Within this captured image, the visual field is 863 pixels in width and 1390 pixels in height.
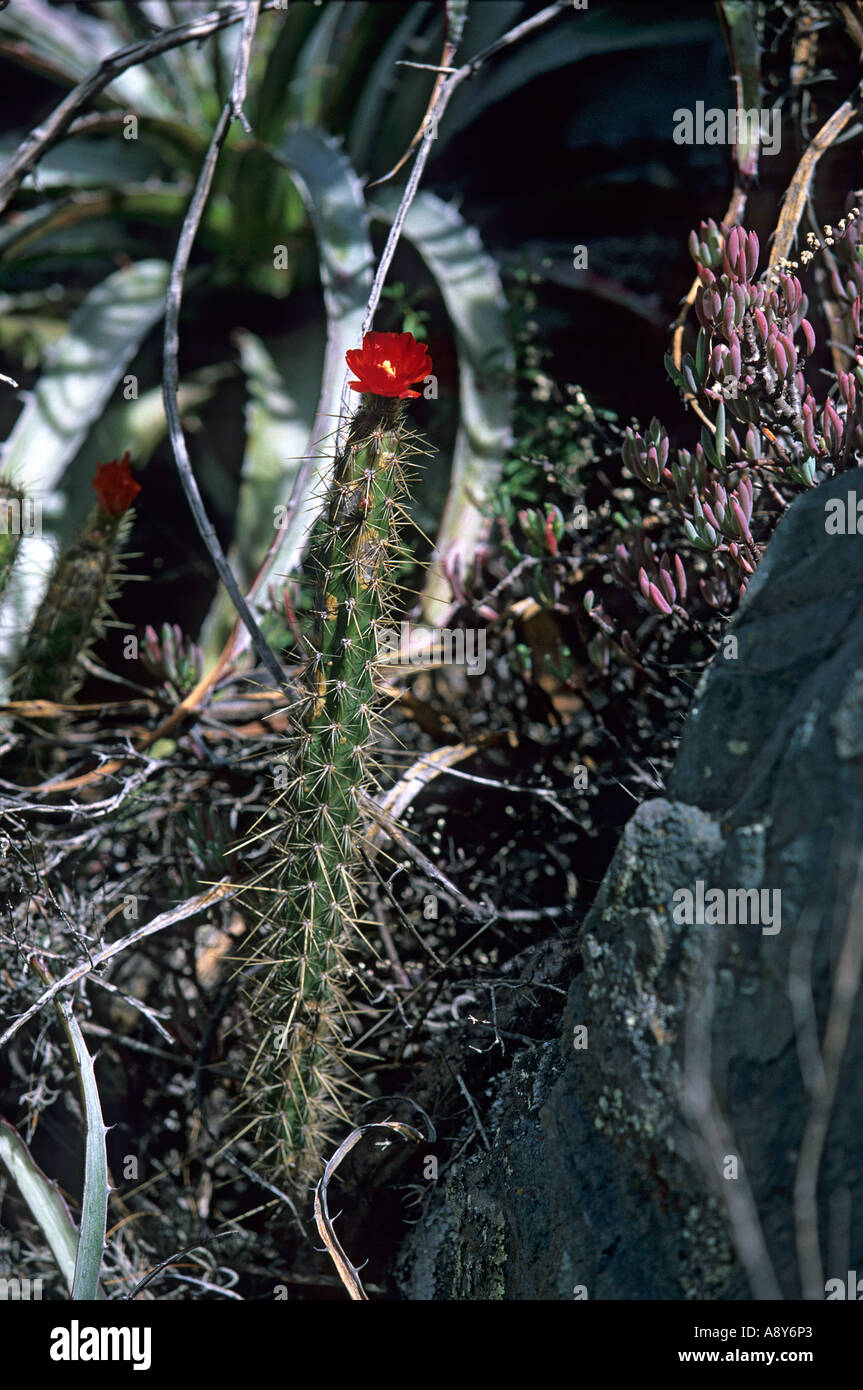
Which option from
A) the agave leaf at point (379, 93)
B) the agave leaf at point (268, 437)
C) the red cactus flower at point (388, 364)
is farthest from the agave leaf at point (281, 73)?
the red cactus flower at point (388, 364)

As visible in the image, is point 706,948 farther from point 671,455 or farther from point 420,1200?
point 671,455

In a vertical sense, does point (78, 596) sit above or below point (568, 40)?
below

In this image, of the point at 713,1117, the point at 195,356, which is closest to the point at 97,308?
the point at 195,356

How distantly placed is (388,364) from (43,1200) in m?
1.31

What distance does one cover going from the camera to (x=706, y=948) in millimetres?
1084

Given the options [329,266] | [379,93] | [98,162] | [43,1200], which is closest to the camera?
[43,1200]

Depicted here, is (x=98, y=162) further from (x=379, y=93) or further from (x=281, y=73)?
(x=379, y=93)

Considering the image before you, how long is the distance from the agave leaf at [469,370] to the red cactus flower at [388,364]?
825mm

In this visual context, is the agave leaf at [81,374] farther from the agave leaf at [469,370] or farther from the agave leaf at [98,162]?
the agave leaf at [469,370]

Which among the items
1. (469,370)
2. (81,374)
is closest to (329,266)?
(469,370)

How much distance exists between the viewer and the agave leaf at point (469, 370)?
219cm

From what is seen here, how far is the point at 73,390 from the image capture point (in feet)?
8.10

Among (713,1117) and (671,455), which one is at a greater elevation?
(671,455)
